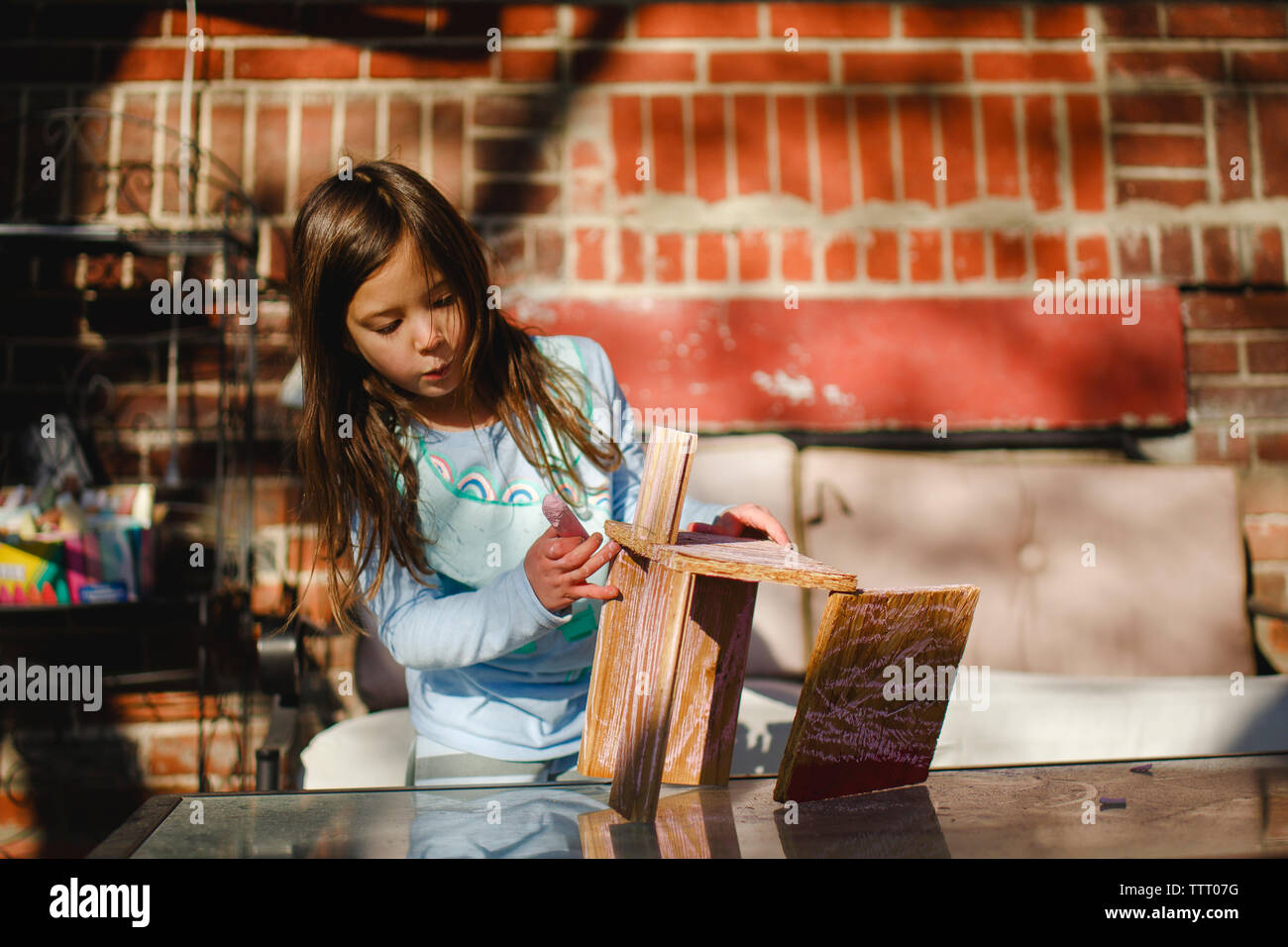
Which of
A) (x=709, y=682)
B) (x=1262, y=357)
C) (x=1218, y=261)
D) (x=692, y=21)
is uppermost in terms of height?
(x=692, y=21)

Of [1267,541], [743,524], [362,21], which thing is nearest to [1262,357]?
[1267,541]

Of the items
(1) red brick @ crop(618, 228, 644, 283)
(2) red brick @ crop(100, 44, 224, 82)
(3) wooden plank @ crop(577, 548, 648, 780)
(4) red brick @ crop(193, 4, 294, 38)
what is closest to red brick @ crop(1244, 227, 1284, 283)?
(1) red brick @ crop(618, 228, 644, 283)

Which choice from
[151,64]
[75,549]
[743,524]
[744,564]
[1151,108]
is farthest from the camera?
[1151,108]

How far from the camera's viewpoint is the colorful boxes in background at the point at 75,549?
1.70m

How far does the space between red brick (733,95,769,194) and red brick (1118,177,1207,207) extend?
2.63ft

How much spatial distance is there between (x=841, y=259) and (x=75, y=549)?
1.62 meters

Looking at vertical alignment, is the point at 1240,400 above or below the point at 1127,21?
below

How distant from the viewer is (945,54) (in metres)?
2.12

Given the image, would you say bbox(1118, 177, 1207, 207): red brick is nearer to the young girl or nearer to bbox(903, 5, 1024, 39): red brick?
bbox(903, 5, 1024, 39): red brick

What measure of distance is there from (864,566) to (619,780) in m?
1.23

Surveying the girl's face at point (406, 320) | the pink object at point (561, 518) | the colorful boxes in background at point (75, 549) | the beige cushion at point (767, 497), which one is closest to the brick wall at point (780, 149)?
the beige cushion at point (767, 497)

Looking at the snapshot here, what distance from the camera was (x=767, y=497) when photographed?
6.26 ft

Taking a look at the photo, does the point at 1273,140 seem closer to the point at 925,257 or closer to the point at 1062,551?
the point at 925,257

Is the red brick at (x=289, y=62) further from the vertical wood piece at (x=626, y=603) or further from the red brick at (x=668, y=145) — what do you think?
the vertical wood piece at (x=626, y=603)
